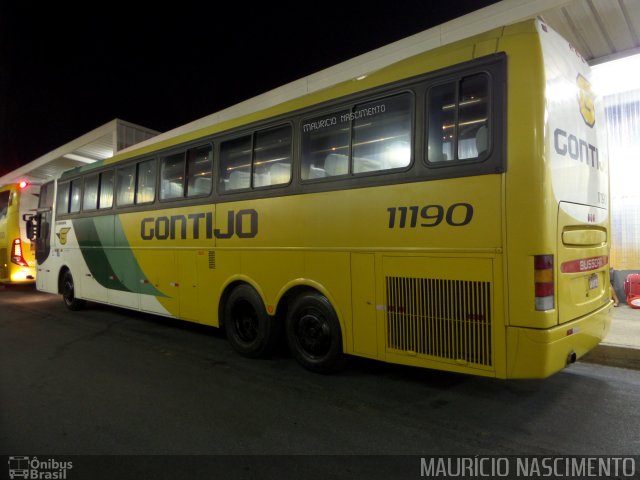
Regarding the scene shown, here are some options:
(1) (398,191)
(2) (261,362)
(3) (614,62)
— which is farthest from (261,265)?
(3) (614,62)

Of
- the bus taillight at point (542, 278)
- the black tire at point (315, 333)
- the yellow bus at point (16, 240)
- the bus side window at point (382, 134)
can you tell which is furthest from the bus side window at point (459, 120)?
the yellow bus at point (16, 240)

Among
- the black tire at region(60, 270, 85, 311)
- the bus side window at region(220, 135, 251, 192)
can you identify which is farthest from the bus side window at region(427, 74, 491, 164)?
the black tire at region(60, 270, 85, 311)

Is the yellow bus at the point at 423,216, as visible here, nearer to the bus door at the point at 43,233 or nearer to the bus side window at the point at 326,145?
the bus side window at the point at 326,145

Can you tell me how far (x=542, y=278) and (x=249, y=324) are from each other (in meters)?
3.83

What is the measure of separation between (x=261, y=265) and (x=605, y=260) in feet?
13.0

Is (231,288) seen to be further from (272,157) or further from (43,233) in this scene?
(43,233)

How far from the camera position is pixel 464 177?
365cm

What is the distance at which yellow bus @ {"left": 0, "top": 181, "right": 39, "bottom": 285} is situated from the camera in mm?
14031

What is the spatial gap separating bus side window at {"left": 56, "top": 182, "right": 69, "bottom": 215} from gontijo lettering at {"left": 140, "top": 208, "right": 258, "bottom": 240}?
371 cm

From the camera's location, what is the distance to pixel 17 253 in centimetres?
1405

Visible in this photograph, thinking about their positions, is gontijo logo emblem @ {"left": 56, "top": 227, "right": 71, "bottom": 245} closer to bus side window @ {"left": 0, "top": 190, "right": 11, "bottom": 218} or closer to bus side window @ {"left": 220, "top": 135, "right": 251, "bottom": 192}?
bus side window @ {"left": 220, "top": 135, "right": 251, "bottom": 192}

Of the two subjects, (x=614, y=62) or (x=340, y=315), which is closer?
(x=340, y=315)

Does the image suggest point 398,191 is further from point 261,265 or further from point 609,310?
point 609,310
